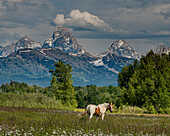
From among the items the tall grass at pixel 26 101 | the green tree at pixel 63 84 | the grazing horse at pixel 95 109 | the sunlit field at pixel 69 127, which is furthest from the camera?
the green tree at pixel 63 84

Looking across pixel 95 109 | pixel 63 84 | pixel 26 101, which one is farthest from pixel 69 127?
pixel 63 84

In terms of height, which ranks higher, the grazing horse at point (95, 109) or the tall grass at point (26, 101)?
the grazing horse at point (95, 109)

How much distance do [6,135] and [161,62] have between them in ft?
185

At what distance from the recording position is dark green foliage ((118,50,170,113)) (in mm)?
52031

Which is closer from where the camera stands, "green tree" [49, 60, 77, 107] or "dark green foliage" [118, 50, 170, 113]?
"dark green foliage" [118, 50, 170, 113]

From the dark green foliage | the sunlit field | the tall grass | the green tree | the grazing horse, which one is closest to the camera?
the sunlit field

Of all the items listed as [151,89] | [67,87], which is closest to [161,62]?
[151,89]

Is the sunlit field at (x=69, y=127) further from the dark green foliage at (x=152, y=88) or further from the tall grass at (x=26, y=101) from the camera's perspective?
the dark green foliage at (x=152, y=88)

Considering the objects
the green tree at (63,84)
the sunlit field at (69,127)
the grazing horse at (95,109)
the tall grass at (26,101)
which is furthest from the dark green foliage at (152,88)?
the sunlit field at (69,127)

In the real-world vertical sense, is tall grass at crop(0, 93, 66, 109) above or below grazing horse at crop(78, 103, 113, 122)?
below

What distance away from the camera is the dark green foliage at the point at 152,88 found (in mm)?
52031

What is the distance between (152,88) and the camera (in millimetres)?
53500

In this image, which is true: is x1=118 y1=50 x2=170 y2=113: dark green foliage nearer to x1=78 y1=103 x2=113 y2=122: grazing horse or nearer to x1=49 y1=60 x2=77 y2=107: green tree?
x1=49 y1=60 x2=77 y2=107: green tree

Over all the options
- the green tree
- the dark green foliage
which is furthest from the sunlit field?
the green tree
